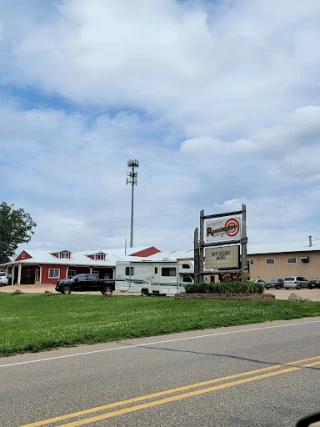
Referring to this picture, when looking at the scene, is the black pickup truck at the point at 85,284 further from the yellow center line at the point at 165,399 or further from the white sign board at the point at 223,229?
the yellow center line at the point at 165,399

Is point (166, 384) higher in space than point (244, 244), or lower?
lower

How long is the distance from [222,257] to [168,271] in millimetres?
10084

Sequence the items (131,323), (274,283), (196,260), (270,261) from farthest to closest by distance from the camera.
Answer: (270,261), (274,283), (196,260), (131,323)

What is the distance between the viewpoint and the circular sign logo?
25.1m

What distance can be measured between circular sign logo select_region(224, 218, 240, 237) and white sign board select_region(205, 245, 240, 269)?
78 centimetres

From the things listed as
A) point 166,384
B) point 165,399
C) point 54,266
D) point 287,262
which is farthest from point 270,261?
point 165,399

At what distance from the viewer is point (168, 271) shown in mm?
34906

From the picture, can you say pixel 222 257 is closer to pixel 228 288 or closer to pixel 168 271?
pixel 228 288

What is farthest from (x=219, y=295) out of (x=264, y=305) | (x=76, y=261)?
(x=76, y=261)

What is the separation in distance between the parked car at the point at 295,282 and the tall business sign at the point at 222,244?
926 inches

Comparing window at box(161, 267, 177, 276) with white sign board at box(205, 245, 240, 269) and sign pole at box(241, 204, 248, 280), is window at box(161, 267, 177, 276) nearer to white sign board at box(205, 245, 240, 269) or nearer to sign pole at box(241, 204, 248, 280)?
white sign board at box(205, 245, 240, 269)

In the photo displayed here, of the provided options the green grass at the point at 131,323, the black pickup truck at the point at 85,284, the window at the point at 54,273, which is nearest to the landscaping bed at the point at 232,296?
the green grass at the point at 131,323

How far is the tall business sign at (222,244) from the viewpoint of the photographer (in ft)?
81.0

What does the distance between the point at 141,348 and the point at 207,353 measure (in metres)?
1.70
